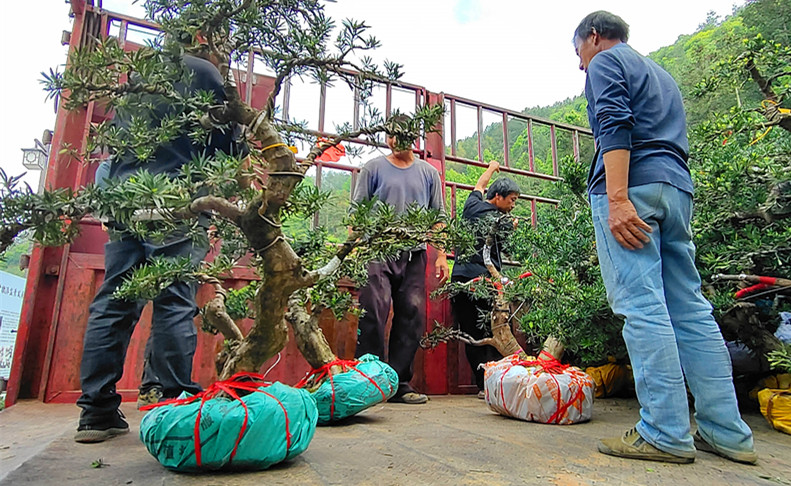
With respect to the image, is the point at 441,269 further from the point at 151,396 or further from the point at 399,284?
the point at 151,396

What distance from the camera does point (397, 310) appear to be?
298 cm

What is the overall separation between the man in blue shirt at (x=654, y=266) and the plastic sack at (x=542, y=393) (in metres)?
0.57

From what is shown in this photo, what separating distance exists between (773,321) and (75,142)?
378 centimetres

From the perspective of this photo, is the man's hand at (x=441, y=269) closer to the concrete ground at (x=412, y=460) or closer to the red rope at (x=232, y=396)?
the concrete ground at (x=412, y=460)

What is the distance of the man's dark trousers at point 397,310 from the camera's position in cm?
276

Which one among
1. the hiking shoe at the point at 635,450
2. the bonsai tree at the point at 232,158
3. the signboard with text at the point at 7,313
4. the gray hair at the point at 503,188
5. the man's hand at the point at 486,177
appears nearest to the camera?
the bonsai tree at the point at 232,158

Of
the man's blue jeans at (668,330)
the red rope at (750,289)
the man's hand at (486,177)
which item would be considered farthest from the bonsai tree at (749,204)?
the man's hand at (486,177)

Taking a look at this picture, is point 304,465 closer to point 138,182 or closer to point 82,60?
point 138,182

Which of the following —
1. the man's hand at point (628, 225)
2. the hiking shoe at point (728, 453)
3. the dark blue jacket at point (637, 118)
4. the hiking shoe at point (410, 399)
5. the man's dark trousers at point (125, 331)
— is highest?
the dark blue jacket at point (637, 118)

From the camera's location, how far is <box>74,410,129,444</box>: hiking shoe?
1475 mm

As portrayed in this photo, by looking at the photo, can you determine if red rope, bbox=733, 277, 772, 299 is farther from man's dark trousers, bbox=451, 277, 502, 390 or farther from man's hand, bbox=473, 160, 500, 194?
man's hand, bbox=473, 160, 500, 194

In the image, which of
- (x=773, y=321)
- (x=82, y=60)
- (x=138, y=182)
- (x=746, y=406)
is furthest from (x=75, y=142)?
(x=746, y=406)

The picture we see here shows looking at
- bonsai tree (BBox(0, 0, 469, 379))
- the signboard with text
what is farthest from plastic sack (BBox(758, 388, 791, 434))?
the signboard with text

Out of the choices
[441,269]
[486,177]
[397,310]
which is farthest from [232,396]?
[486,177]
